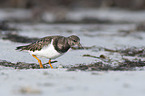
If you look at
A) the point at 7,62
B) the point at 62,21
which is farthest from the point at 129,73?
the point at 62,21

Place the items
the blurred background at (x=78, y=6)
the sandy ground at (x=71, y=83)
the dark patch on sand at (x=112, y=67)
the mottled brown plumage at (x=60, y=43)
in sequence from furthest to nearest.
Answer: the blurred background at (x=78, y=6)
the mottled brown plumage at (x=60, y=43)
the dark patch on sand at (x=112, y=67)
the sandy ground at (x=71, y=83)

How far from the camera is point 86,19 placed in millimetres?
18047

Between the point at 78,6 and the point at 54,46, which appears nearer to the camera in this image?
the point at 54,46

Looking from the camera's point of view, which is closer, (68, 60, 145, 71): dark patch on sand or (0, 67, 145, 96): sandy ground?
(0, 67, 145, 96): sandy ground

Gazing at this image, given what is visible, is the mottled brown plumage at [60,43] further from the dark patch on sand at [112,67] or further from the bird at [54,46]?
the dark patch on sand at [112,67]

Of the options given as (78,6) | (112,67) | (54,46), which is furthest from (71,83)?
(78,6)

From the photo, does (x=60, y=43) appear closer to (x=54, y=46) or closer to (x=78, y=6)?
(x=54, y=46)

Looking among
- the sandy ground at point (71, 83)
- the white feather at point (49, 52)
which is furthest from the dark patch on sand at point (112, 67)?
the sandy ground at point (71, 83)

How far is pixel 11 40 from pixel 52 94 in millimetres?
6138

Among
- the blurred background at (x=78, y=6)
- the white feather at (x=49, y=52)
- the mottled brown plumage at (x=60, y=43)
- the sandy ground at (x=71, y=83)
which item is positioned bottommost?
the sandy ground at (x=71, y=83)

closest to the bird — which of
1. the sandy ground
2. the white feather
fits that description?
the white feather

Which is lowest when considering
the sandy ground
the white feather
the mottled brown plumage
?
the sandy ground

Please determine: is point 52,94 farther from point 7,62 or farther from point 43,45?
point 7,62

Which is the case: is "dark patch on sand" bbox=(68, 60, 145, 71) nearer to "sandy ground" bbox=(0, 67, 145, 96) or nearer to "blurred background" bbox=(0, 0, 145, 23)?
"sandy ground" bbox=(0, 67, 145, 96)
